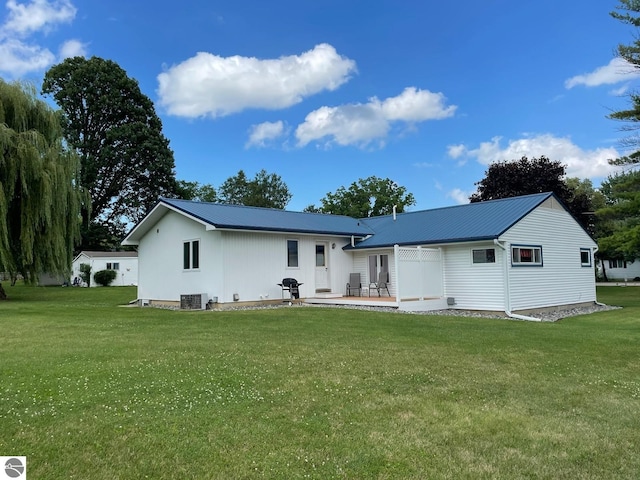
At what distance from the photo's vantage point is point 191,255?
17.7 meters

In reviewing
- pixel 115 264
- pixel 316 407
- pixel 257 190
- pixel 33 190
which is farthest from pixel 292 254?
pixel 257 190

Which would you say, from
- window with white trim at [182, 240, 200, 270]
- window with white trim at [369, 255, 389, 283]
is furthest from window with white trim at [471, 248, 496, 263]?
window with white trim at [182, 240, 200, 270]

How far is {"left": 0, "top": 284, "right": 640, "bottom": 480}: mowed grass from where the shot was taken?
138 inches

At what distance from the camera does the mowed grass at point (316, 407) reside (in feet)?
11.5

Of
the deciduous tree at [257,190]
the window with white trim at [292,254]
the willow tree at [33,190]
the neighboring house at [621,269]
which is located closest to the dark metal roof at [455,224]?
the window with white trim at [292,254]

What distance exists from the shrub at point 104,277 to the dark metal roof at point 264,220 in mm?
24054

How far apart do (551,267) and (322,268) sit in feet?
28.9

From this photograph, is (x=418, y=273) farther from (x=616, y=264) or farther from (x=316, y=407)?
(x=616, y=264)

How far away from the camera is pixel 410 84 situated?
70.5ft

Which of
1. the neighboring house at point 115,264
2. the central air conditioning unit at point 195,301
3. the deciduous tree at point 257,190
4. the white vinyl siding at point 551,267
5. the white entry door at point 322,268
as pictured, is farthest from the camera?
the deciduous tree at point 257,190

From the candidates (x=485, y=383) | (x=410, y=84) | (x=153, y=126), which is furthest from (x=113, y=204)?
(x=485, y=383)

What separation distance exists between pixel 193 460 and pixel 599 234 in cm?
4058

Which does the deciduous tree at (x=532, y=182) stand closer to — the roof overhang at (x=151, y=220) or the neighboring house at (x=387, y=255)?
the neighboring house at (x=387, y=255)

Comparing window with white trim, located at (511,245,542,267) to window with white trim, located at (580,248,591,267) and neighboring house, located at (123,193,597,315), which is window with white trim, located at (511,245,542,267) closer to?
neighboring house, located at (123,193,597,315)
